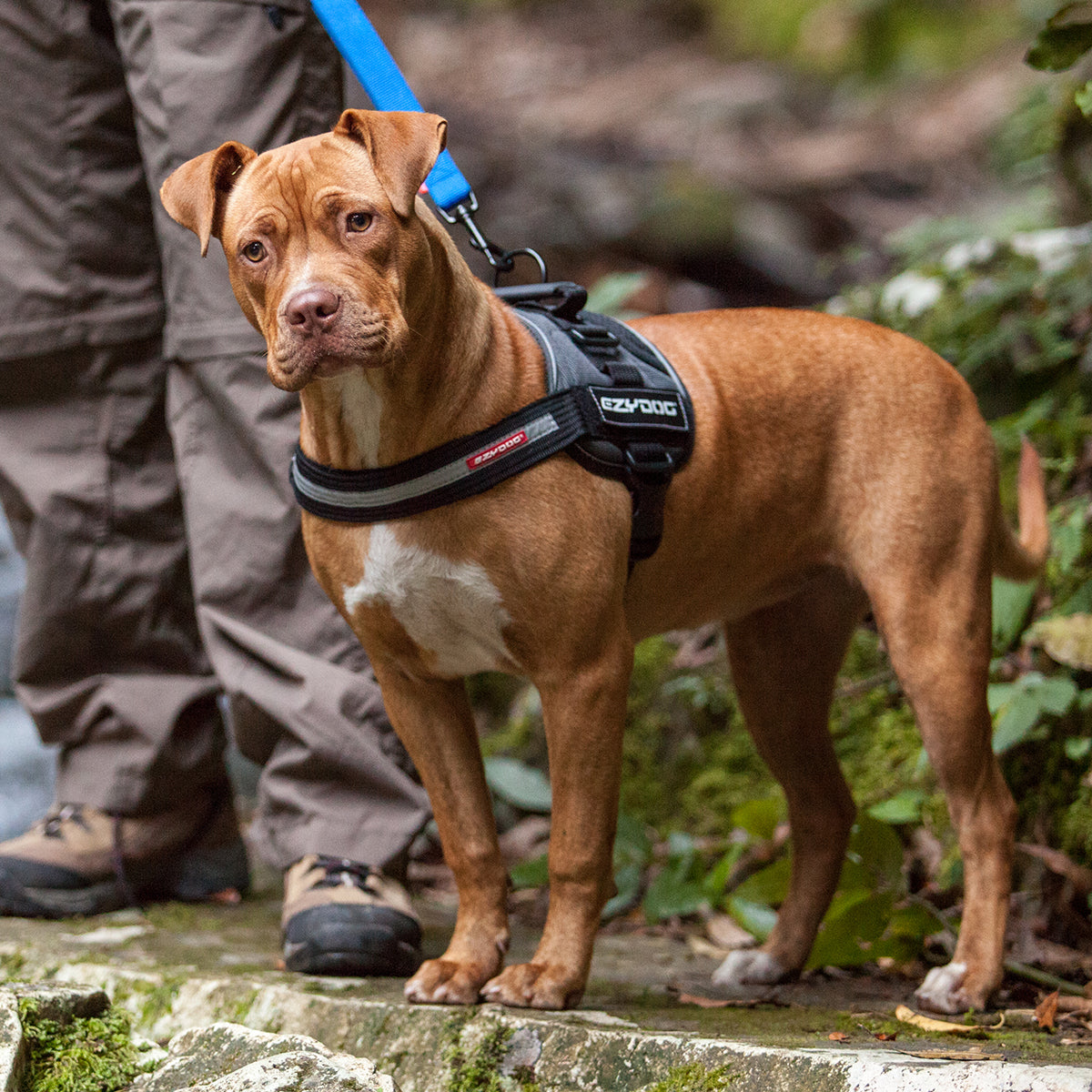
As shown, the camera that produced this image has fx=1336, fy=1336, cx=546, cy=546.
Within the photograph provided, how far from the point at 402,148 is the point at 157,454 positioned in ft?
5.09

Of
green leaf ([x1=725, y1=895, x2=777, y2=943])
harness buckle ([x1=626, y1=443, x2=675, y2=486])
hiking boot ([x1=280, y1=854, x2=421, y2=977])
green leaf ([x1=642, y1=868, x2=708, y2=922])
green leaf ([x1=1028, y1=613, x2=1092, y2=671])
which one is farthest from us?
green leaf ([x1=642, y1=868, x2=708, y2=922])

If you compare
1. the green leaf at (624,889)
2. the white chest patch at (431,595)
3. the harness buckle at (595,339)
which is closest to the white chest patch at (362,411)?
the white chest patch at (431,595)

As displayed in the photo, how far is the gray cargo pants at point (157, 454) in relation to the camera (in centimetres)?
282

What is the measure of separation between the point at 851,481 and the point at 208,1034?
→ 1.56m

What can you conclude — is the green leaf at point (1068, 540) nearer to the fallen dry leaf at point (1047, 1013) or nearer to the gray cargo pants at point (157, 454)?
the fallen dry leaf at point (1047, 1013)

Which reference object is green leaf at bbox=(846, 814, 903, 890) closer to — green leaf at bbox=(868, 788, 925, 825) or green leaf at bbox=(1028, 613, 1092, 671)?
green leaf at bbox=(868, 788, 925, 825)

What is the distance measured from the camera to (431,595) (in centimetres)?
222

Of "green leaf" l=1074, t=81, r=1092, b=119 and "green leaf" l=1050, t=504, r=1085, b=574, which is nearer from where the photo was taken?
"green leaf" l=1074, t=81, r=1092, b=119

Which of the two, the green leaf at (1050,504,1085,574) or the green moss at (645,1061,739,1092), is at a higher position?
the green leaf at (1050,504,1085,574)

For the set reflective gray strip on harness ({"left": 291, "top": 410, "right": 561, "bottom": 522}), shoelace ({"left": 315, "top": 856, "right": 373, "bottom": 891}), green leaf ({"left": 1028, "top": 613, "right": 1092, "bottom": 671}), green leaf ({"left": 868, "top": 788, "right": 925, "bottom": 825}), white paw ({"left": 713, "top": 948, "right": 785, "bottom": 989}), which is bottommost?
white paw ({"left": 713, "top": 948, "right": 785, "bottom": 989})

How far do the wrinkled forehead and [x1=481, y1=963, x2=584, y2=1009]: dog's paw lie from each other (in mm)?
1288

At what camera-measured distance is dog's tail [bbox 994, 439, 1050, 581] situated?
9.53 ft

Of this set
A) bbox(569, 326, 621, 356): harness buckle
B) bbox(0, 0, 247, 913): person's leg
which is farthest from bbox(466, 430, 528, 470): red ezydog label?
bbox(0, 0, 247, 913): person's leg

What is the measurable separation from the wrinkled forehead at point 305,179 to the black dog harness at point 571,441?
0.43 metres
